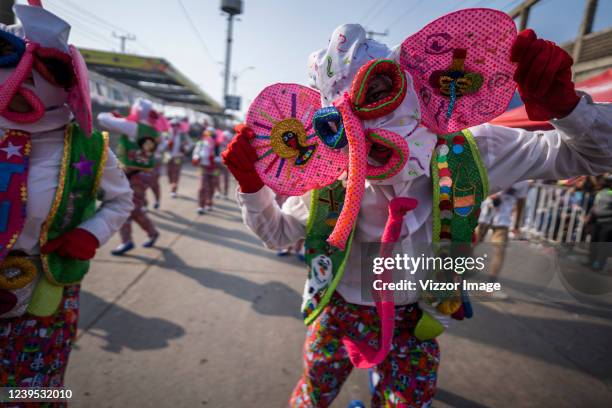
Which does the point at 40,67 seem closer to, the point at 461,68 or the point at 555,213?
the point at 461,68

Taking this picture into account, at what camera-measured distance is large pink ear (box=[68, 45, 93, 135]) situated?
1299 millimetres

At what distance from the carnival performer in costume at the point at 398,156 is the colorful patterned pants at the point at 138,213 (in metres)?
3.47

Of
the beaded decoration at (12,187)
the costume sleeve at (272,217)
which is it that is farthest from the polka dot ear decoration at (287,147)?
the beaded decoration at (12,187)

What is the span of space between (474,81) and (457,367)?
2.05m

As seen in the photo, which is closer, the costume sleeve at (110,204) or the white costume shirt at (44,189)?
the white costume shirt at (44,189)

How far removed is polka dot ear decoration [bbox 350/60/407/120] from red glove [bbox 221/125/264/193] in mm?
348

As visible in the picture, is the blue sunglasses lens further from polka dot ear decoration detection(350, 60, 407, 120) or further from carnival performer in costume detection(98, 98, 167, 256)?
carnival performer in costume detection(98, 98, 167, 256)

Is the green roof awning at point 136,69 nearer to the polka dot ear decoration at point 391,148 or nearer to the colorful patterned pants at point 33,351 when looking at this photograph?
the colorful patterned pants at point 33,351

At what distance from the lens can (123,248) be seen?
13.3 ft

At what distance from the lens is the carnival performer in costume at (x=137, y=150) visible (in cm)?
402

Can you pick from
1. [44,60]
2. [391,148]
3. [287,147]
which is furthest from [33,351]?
[391,148]

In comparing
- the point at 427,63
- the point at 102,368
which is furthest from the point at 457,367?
the point at 102,368

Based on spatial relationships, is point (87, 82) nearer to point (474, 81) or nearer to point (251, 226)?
point (251, 226)

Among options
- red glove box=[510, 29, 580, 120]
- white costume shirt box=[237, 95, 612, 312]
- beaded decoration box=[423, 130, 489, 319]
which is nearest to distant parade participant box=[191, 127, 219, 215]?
white costume shirt box=[237, 95, 612, 312]
